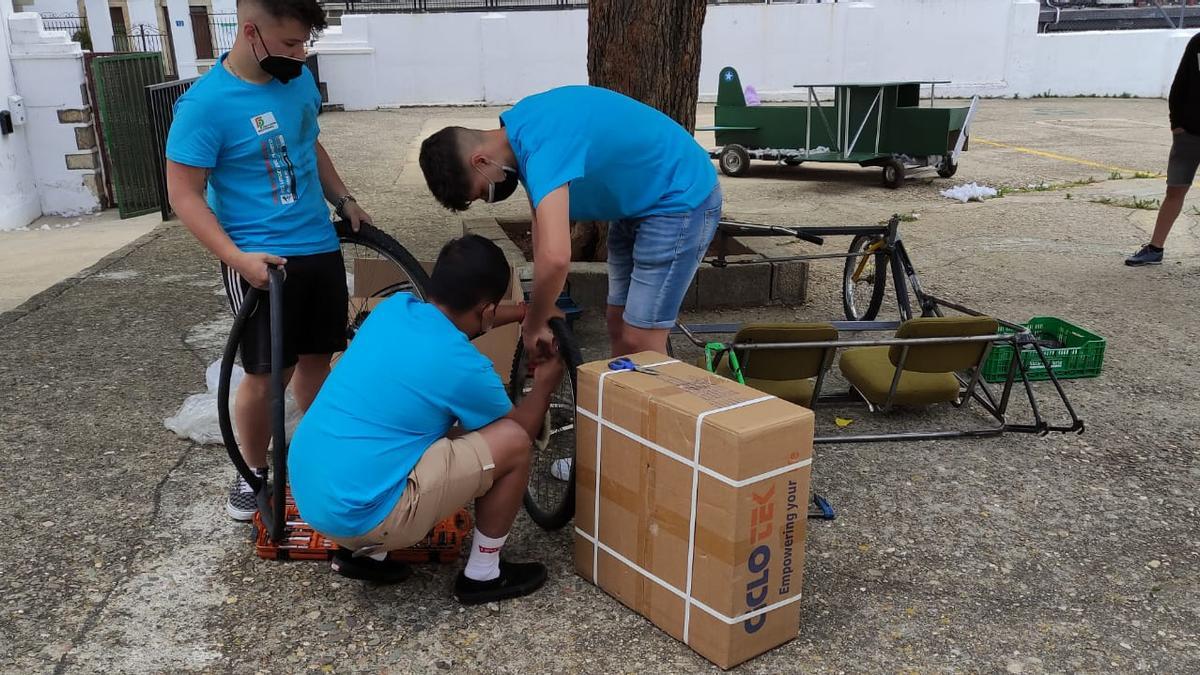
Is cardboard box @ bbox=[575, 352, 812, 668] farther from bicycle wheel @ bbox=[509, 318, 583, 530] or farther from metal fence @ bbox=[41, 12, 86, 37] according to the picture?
metal fence @ bbox=[41, 12, 86, 37]

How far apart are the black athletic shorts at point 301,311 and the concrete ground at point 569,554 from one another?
0.63 meters

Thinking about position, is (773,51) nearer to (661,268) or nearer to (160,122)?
(160,122)

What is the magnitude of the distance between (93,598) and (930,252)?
6.04m

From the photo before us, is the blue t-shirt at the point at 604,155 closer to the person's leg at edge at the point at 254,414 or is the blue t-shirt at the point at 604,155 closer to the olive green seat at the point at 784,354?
the olive green seat at the point at 784,354

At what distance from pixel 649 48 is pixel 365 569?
3451 mm

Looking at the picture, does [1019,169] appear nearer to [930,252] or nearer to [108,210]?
[930,252]

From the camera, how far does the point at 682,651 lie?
8.13 feet

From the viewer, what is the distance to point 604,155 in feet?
9.05

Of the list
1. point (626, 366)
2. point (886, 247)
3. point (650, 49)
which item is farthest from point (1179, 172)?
point (626, 366)

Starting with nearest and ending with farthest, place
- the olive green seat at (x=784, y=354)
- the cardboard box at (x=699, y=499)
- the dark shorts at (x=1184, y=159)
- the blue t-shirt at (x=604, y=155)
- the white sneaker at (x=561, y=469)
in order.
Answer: the cardboard box at (x=699, y=499)
the blue t-shirt at (x=604, y=155)
the white sneaker at (x=561, y=469)
the olive green seat at (x=784, y=354)
the dark shorts at (x=1184, y=159)

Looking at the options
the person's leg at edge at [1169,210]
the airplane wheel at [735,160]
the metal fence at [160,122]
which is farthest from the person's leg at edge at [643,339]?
the airplane wheel at [735,160]

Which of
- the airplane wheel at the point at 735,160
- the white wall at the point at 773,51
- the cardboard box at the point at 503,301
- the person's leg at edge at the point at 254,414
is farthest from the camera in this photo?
the white wall at the point at 773,51

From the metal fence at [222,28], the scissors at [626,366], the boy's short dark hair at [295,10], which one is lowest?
the scissors at [626,366]

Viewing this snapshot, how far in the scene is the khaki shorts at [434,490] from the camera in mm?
2426
